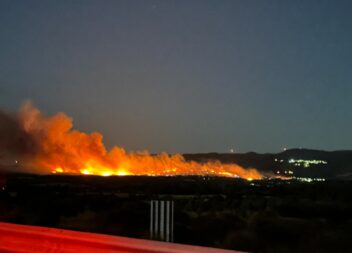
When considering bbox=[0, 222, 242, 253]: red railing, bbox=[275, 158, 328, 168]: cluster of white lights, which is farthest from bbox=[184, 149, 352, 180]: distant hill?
bbox=[0, 222, 242, 253]: red railing

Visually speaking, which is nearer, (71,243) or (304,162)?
(71,243)

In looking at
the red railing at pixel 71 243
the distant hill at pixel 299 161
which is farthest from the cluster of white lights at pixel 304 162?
the red railing at pixel 71 243

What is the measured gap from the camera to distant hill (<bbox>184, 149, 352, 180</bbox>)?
161 m

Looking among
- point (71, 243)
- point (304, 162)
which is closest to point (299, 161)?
point (304, 162)

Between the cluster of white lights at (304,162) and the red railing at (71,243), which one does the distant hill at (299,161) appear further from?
the red railing at (71,243)

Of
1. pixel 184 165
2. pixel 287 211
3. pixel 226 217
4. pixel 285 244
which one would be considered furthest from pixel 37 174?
pixel 285 244

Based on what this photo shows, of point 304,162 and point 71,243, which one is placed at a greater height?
point 304,162

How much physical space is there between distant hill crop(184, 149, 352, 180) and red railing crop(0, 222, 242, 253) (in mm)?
147028

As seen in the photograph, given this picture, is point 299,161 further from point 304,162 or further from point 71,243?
point 71,243

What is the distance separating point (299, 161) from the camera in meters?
175

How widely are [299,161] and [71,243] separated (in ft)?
559

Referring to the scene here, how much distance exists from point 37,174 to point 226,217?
88580 millimetres

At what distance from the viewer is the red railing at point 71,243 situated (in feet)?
28.9

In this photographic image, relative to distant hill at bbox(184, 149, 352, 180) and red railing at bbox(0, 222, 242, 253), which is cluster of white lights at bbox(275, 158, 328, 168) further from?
red railing at bbox(0, 222, 242, 253)
